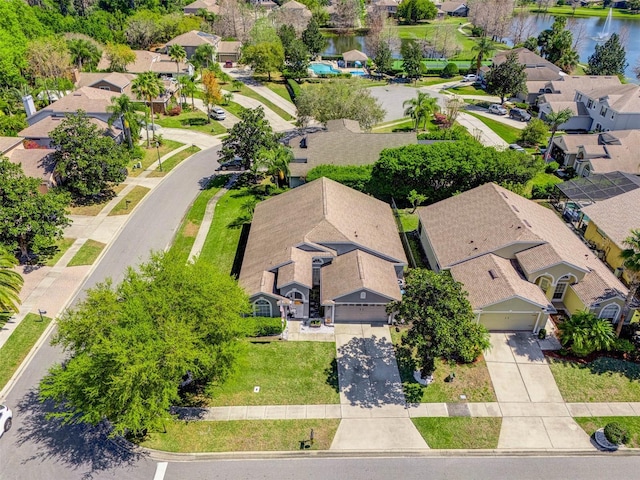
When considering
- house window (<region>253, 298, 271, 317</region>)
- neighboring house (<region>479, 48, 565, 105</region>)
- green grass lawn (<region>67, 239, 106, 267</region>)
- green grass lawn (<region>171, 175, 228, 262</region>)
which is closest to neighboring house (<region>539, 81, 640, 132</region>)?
neighboring house (<region>479, 48, 565, 105</region>)

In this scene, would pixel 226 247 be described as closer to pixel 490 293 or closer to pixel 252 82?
pixel 490 293

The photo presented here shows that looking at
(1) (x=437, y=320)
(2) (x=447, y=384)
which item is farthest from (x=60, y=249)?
(2) (x=447, y=384)

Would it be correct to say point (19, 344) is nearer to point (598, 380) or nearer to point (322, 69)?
point (598, 380)

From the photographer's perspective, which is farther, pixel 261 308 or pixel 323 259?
pixel 323 259

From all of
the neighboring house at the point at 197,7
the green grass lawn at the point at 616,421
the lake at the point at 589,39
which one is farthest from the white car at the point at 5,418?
the neighboring house at the point at 197,7

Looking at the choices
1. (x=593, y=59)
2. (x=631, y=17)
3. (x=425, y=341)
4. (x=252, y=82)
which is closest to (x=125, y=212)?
(x=425, y=341)

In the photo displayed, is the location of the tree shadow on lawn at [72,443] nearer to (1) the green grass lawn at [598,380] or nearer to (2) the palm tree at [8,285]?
(2) the palm tree at [8,285]

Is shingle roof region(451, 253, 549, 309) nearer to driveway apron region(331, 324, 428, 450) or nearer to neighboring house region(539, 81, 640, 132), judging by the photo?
driveway apron region(331, 324, 428, 450)
